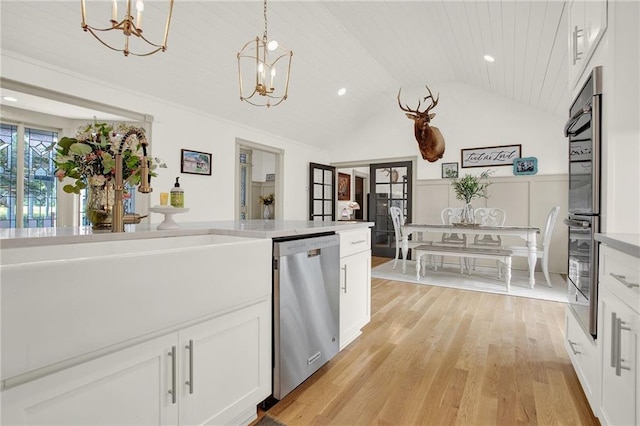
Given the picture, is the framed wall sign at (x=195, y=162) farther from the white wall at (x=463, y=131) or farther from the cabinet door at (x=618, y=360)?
the cabinet door at (x=618, y=360)

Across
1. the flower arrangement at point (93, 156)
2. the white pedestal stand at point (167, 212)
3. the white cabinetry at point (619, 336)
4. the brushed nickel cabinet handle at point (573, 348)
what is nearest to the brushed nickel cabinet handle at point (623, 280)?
the white cabinetry at point (619, 336)

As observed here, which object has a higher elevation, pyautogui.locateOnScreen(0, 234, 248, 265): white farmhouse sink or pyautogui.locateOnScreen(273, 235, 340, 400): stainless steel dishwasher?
→ pyautogui.locateOnScreen(0, 234, 248, 265): white farmhouse sink

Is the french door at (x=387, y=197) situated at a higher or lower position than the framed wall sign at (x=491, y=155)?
lower

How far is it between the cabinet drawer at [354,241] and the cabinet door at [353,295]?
0.04 meters

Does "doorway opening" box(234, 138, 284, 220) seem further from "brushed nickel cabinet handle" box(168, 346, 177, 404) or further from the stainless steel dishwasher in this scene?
"brushed nickel cabinet handle" box(168, 346, 177, 404)

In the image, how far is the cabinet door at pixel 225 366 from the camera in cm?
115

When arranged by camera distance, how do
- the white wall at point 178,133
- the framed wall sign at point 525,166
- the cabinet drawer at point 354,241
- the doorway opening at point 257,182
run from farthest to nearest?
the doorway opening at point 257,182
the framed wall sign at point 525,166
the white wall at point 178,133
the cabinet drawer at point 354,241

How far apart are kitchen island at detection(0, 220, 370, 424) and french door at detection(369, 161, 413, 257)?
509cm

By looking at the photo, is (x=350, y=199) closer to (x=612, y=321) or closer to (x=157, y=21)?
(x=157, y=21)

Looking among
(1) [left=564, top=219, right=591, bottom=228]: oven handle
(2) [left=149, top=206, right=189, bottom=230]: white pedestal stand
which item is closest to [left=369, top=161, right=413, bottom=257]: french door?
(1) [left=564, top=219, right=591, bottom=228]: oven handle

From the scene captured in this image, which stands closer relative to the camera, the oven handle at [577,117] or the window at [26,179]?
the oven handle at [577,117]

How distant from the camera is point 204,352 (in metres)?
1.20

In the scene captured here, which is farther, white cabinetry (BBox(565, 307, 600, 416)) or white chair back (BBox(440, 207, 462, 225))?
white chair back (BBox(440, 207, 462, 225))

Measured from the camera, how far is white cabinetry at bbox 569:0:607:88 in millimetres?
1512
